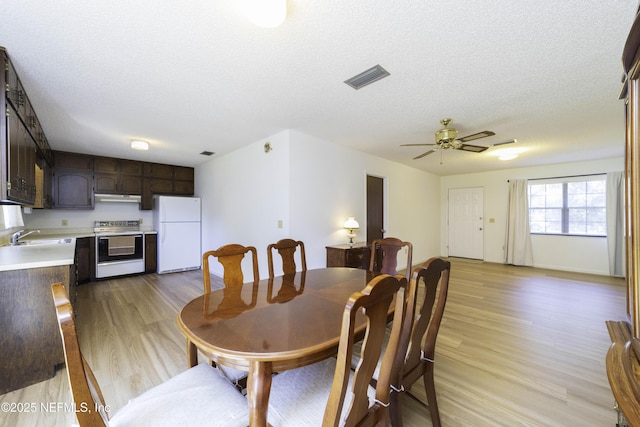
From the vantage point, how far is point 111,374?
6.22 feet

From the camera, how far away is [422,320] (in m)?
1.27

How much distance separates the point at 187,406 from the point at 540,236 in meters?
7.28

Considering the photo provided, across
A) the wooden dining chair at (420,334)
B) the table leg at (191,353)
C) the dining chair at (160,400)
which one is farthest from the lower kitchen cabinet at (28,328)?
the wooden dining chair at (420,334)

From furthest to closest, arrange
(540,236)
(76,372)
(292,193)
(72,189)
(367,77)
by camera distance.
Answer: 1. (540,236)
2. (72,189)
3. (292,193)
4. (367,77)
5. (76,372)

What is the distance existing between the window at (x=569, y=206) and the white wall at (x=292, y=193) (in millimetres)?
3176

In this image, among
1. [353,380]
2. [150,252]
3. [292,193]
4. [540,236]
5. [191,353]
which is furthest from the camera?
[540,236]

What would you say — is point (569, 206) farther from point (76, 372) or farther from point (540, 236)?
point (76, 372)

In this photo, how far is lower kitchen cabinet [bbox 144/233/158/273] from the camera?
16.2 ft

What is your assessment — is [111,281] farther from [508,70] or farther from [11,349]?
[508,70]

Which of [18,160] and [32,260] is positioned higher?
[18,160]

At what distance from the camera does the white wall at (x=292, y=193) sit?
11.0 ft

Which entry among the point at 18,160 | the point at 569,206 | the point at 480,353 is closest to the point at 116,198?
the point at 18,160

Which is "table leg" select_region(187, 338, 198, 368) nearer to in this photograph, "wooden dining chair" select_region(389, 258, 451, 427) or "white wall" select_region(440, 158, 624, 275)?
"wooden dining chair" select_region(389, 258, 451, 427)

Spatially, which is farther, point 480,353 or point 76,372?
point 480,353
